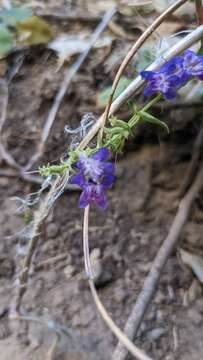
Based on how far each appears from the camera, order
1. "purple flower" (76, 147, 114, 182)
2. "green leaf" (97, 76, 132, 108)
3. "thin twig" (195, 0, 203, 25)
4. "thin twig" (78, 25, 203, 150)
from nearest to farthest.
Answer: "purple flower" (76, 147, 114, 182) < "thin twig" (78, 25, 203, 150) < "thin twig" (195, 0, 203, 25) < "green leaf" (97, 76, 132, 108)

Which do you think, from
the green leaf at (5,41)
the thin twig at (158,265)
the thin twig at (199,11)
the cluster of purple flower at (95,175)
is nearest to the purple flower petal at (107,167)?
the cluster of purple flower at (95,175)

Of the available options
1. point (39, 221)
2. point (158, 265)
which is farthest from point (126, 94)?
point (158, 265)

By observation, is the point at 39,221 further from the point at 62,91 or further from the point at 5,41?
the point at 5,41

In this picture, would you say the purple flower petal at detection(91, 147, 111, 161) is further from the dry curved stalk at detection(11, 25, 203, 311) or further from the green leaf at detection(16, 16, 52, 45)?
the green leaf at detection(16, 16, 52, 45)

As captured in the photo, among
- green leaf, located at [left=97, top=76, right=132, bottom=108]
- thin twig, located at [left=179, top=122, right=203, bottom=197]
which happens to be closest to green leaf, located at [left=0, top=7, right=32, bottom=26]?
green leaf, located at [left=97, top=76, right=132, bottom=108]

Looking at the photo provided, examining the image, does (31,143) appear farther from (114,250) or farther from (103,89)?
(114,250)

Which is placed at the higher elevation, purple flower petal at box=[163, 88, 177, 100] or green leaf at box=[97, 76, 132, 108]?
green leaf at box=[97, 76, 132, 108]
